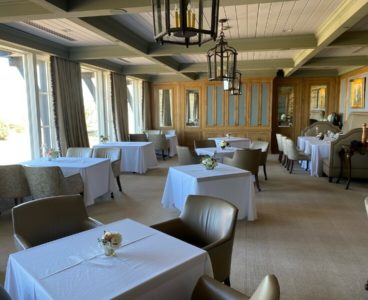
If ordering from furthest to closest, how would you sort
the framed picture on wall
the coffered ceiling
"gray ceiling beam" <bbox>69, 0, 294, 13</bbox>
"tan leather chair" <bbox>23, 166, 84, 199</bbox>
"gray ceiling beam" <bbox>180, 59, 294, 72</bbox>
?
the framed picture on wall < "gray ceiling beam" <bbox>180, 59, 294, 72</bbox> < "tan leather chair" <bbox>23, 166, 84, 199</bbox> < the coffered ceiling < "gray ceiling beam" <bbox>69, 0, 294, 13</bbox>

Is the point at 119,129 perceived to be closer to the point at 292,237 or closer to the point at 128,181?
the point at 128,181

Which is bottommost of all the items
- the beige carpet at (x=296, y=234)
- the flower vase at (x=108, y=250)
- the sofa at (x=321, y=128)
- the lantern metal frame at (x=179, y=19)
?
the beige carpet at (x=296, y=234)

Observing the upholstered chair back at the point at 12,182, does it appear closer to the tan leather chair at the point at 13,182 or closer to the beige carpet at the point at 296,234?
the tan leather chair at the point at 13,182

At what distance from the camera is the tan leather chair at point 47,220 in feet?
7.20

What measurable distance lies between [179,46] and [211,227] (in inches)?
163

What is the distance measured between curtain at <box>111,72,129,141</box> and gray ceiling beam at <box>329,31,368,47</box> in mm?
5659

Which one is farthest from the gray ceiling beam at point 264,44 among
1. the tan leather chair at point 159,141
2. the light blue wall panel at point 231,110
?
the light blue wall panel at point 231,110

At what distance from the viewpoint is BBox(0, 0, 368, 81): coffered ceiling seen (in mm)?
3316

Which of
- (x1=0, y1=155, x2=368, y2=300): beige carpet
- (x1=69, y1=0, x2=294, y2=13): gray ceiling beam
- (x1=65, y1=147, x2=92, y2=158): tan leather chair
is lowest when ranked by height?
(x1=0, y1=155, x2=368, y2=300): beige carpet

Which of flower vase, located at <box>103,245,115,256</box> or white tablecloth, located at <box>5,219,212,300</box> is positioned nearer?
white tablecloth, located at <box>5,219,212,300</box>

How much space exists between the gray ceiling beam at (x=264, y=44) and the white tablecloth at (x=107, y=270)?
14.5 ft

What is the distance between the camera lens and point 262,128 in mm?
10422

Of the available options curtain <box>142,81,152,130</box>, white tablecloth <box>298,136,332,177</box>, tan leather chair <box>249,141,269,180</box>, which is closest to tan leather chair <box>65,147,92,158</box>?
tan leather chair <box>249,141,269,180</box>

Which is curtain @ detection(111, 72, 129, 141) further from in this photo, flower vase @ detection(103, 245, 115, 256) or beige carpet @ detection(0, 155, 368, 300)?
flower vase @ detection(103, 245, 115, 256)
